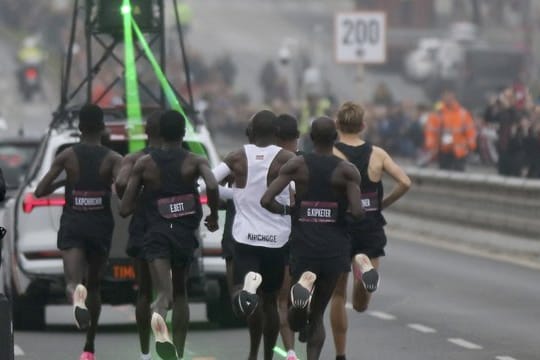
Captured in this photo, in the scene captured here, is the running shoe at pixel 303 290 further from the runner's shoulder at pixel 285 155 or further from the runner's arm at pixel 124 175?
the runner's arm at pixel 124 175

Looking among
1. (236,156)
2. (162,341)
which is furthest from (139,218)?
(162,341)

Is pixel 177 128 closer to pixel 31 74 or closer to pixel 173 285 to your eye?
pixel 173 285

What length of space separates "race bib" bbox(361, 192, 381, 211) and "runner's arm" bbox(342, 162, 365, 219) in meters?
0.95

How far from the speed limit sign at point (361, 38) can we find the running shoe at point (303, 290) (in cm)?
2132

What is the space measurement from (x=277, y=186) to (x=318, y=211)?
305 mm

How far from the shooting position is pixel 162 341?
1283 cm

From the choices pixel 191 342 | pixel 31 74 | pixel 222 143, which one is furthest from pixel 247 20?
pixel 191 342

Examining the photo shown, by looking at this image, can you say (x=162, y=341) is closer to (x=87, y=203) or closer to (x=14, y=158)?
(x=87, y=203)

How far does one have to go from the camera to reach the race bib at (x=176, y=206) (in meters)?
13.2

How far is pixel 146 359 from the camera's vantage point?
44.0 feet

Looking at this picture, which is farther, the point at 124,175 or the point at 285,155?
the point at 124,175

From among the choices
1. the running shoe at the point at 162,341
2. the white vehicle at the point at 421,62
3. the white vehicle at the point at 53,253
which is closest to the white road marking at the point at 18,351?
the white vehicle at the point at 53,253

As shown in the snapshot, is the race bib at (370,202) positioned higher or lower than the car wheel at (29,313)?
higher

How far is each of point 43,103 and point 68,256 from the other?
72386 millimetres
